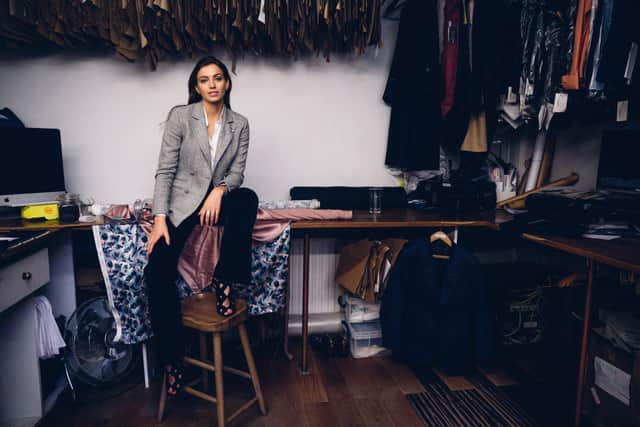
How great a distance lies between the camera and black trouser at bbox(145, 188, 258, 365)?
174 centimetres

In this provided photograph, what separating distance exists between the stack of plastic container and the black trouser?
91 cm

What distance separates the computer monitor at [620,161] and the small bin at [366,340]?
143 centimetres

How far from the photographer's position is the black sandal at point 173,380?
1.81 meters

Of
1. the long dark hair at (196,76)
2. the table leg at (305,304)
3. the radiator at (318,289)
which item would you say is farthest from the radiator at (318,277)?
the long dark hair at (196,76)

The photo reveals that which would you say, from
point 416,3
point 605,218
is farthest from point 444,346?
point 416,3

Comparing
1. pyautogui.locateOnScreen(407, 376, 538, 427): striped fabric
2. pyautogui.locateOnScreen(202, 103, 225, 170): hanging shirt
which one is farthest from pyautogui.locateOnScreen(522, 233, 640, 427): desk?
pyautogui.locateOnScreen(202, 103, 225, 170): hanging shirt

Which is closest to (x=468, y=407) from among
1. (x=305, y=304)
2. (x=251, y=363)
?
(x=305, y=304)

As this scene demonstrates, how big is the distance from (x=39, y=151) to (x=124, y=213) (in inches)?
21.5

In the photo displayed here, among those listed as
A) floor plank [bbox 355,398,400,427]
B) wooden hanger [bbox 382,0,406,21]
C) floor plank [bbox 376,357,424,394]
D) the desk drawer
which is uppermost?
wooden hanger [bbox 382,0,406,21]

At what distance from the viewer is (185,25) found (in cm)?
221

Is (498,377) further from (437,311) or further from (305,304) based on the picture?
(305,304)

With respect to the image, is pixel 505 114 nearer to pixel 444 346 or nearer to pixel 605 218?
pixel 605 218

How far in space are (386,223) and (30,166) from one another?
6.02 feet

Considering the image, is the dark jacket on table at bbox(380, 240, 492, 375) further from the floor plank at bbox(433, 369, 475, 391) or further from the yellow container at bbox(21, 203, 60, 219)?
the yellow container at bbox(21, 203, 60, 219)
